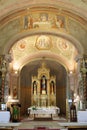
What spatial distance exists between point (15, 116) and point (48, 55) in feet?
28.4

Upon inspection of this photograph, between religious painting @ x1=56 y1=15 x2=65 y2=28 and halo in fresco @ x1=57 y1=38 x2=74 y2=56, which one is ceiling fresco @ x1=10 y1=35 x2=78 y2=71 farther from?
religious painting @ x1=56 y1=15 x2=65 y2=28

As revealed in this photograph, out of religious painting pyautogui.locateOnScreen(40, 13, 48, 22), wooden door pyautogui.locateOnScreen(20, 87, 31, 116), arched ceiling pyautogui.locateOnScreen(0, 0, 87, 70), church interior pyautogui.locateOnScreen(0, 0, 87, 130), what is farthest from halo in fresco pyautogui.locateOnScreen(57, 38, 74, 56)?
wooden door pyautogui.locateOnScreen(20, 87, 31, 116)

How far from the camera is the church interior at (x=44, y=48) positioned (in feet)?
45.6

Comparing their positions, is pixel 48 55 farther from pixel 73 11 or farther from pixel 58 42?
pixel 73 11

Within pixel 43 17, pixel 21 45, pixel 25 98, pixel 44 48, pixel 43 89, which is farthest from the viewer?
pixel 25 98

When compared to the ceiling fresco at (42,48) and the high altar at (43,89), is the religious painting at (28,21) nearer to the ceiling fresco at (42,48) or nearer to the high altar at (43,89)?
the ceiling fresco at (42,48)

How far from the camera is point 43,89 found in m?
23.1

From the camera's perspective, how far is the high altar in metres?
22.8

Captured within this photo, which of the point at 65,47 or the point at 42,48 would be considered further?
the point at 42,48

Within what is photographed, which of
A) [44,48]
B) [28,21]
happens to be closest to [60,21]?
[28,21]

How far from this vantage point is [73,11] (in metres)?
14.1

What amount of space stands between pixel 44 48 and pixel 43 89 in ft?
14.1

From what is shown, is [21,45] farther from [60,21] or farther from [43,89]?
[60,21]

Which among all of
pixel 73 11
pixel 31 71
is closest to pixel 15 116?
pixel 73 11
